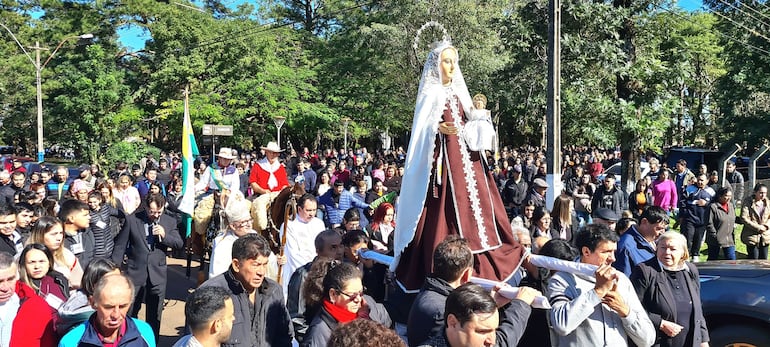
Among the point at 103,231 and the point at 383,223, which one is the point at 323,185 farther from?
the point at 103,231

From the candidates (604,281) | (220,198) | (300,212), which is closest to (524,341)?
(604,281)

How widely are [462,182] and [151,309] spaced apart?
13.1 feet

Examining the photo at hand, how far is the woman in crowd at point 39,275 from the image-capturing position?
4.42m

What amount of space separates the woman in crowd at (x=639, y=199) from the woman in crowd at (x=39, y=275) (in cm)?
931

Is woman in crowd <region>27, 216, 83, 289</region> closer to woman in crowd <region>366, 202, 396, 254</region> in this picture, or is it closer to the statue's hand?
the statue's hand

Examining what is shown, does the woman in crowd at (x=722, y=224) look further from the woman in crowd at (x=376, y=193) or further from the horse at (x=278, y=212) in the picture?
the horse at (x=278, y=212)

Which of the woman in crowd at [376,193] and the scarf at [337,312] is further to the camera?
the woman in crowd at [376,193]

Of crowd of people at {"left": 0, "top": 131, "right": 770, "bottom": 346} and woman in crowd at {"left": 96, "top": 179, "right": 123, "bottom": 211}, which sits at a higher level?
woman in crowd at {"left": 96, "top": 179, "right": 123, "bottom": 211}

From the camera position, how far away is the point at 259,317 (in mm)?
3941

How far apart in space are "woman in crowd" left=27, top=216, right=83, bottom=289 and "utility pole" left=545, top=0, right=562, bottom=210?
825 cm

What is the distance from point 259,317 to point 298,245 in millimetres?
2674

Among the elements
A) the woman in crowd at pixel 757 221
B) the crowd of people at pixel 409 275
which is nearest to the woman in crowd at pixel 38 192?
the crowd of people at pixel 409 275

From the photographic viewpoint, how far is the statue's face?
189 inches

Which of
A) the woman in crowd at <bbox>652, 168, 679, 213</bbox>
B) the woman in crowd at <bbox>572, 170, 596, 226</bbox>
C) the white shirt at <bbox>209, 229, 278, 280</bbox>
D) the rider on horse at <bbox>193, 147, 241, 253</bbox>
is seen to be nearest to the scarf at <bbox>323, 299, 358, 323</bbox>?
the white shirt at <bbox>209, 229, 278, 280</bbox>
